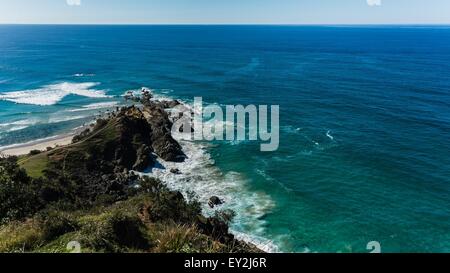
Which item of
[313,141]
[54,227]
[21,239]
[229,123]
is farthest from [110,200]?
[229,123]

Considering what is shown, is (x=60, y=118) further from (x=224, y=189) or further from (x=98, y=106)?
(x=224, y=189)

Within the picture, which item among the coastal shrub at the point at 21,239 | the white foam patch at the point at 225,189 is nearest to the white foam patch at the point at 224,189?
the white foam patch at the point at 225,189

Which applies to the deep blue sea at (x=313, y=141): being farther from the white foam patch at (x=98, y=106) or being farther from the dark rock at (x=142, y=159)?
the dark rock at (x=142, y=159)

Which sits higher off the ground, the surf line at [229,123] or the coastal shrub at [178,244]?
the coastal shrub at [178,244]

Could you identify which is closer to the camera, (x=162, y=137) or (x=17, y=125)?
(x=162, y=137)

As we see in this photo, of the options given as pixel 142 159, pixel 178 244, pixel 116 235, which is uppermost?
pixel 178 244
